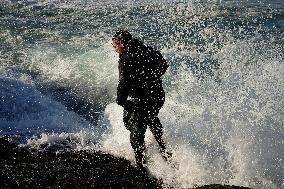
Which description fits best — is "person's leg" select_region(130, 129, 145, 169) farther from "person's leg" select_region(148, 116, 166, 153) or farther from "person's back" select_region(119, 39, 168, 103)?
"person's back" select_region(119, 39, 168, 103)

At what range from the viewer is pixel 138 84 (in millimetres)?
6477

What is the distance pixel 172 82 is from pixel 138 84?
5615 millimetres

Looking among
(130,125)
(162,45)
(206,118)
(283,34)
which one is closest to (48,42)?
(162,45)

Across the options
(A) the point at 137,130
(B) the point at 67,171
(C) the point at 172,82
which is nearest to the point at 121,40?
(A) the point at 137,130

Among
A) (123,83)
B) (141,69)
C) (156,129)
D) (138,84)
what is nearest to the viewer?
(123,83)

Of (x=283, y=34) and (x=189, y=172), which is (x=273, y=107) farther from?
(x=283, y=34)

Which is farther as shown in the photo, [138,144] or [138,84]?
[138,144]

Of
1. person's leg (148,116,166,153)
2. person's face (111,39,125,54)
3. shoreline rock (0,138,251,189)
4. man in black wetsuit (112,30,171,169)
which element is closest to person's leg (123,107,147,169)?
man in black wetsuit (112,30,171,169)

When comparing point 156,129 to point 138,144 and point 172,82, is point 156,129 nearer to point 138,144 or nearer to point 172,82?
point 138,144

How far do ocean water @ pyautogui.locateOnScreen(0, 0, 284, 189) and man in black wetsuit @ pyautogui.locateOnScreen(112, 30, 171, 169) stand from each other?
0.69 meters

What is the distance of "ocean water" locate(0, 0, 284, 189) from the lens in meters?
7.52

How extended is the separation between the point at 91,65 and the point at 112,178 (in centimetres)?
836

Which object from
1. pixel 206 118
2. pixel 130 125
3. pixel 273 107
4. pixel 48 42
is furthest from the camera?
pixel 48 42

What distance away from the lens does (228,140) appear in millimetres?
7887
